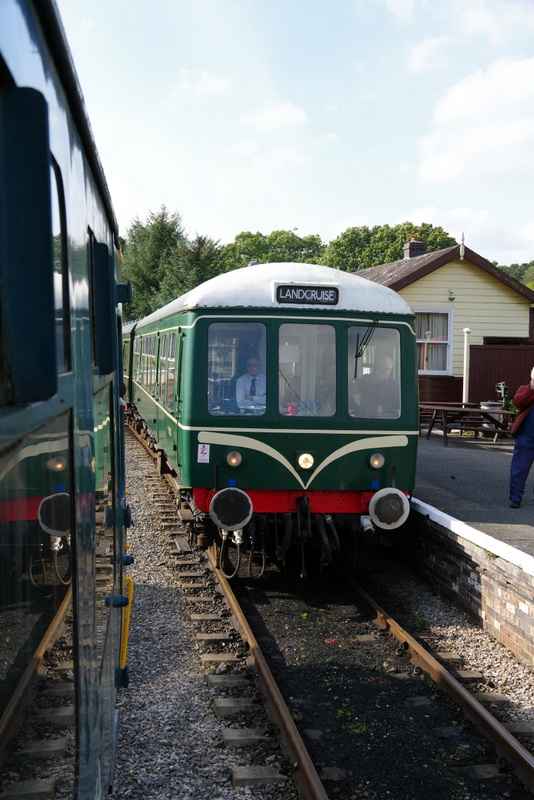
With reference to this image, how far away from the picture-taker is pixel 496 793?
4328mm

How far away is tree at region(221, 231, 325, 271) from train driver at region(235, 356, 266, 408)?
80.9 metres

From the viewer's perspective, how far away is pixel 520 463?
966 centimetres

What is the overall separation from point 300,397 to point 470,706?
11.0 feet

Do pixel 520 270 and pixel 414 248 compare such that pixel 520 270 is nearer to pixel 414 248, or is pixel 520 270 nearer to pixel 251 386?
pixel 414 248

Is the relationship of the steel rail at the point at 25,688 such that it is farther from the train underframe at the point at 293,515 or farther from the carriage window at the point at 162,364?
the carriage window at the point at 162,364

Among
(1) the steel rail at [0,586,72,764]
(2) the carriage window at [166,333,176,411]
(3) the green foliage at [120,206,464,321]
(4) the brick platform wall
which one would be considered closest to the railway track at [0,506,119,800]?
(1) the steel rail at [0,586,72,764]

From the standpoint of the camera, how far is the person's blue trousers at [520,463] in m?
9.53

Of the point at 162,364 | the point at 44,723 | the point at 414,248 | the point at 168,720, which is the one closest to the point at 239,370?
the point at 168,720

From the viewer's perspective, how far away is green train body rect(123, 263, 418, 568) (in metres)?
7.49

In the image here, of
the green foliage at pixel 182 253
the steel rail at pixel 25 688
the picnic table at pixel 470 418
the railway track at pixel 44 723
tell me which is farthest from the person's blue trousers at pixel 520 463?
the green foliage at pixel 182 253

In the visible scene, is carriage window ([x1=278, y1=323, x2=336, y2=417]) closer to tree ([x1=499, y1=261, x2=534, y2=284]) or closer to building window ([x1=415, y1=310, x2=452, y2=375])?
building window ([x1=415, y1=310, x2=452, y2=375])

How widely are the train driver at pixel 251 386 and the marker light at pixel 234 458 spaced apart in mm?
452

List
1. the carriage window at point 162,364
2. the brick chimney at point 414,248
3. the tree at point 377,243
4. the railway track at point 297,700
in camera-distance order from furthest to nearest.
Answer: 1. the tree at point 377,243
2. the brick chimney at point 414,248
3. the carriage window at point 162,364
4. the railway track at point 297,700

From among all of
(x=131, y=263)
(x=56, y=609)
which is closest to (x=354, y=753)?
(x=56, y=609)
